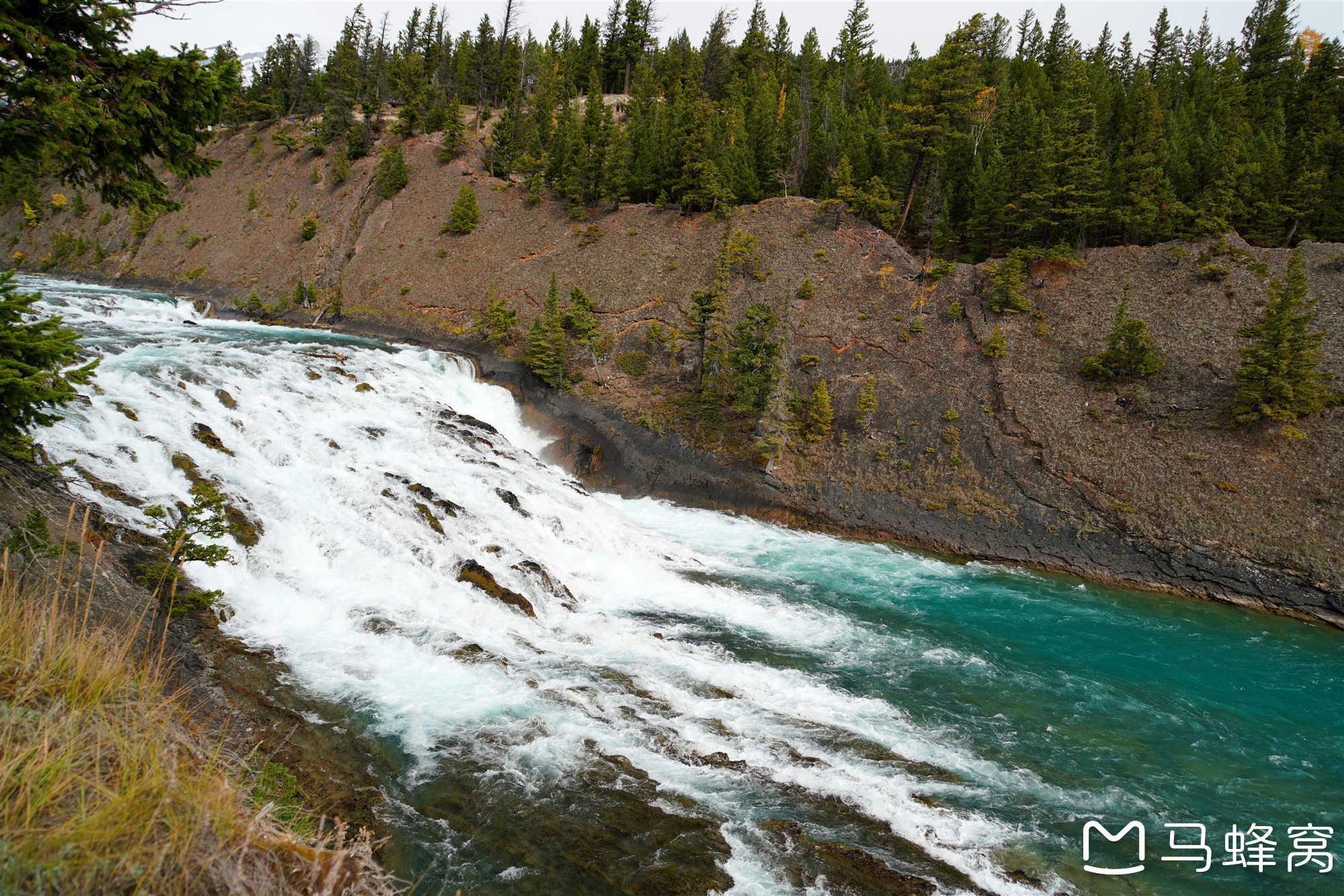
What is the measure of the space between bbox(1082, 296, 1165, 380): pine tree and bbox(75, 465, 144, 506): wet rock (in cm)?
3394

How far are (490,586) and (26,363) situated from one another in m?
10.1

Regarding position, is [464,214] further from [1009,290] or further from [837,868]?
[837,868]

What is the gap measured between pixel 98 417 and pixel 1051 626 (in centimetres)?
2577

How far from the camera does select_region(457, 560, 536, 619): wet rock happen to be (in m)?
14.5

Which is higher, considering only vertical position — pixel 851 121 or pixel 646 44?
pixel 646 44

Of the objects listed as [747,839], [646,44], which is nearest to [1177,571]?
[747,839]

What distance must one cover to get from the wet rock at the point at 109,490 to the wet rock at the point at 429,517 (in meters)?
5.64

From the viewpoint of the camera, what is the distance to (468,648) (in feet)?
40.6

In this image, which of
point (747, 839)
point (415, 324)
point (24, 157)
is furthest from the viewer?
point (415, 324)

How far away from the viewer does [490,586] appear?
14.7 m

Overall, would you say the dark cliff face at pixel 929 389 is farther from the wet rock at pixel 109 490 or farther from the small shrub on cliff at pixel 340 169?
the wet rock at pixel 109 490

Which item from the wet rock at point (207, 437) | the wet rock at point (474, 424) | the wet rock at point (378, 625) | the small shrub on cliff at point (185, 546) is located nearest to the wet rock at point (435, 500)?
the wet rock at point (378, 625)

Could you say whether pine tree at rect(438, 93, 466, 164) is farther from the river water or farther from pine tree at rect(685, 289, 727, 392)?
the river water

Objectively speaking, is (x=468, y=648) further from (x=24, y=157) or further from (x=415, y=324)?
(x=415, y=324)
